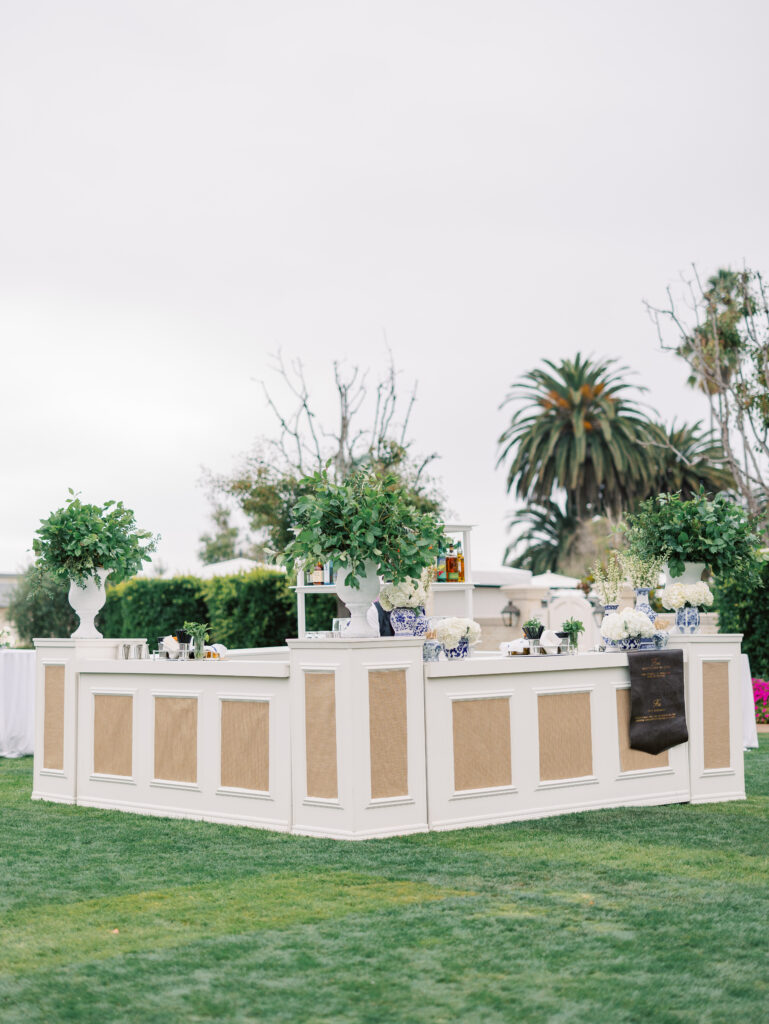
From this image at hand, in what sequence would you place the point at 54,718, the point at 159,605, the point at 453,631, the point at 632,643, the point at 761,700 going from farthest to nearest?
the point at 159,605
the point at 761,700
the point at 54,718
the point at 632,643
the point at 453,631

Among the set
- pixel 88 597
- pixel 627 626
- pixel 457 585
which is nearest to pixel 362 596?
pixel 627 626

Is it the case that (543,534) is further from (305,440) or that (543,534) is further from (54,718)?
(54,718)

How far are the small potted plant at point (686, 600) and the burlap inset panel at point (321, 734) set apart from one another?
288 cm

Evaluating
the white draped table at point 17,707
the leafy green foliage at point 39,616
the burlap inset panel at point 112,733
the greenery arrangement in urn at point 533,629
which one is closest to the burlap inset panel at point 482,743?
the greenery arrangement in urn at point 533,629

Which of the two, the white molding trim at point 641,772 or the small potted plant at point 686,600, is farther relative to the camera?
the small potted plant at point 686,600

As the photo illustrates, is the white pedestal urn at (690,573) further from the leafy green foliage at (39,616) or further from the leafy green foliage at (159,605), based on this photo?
the leafy green foliage at (39,616)

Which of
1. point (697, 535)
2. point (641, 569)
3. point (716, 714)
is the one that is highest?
point (697, 535)

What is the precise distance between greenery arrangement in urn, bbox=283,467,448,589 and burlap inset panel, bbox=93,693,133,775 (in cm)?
198

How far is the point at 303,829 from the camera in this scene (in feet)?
23.4

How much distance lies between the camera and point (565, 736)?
312 inches

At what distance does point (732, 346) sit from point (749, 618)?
253 inches

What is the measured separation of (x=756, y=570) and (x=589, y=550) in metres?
26.3

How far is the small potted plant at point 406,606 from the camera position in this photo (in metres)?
7.43

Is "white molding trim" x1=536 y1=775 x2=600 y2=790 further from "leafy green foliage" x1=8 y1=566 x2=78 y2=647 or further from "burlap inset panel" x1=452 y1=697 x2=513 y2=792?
"leafy green foliage" x1=8 y1=566 x2=78 y2=647
